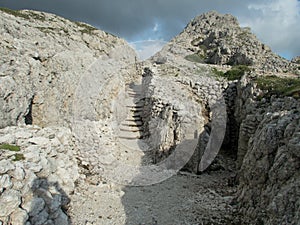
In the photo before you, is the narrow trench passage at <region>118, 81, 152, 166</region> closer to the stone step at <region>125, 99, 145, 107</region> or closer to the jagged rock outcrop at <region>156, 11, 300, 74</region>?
the stone step at <region>125, 99, 145, 107</region>

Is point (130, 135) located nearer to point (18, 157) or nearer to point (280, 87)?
point (18, 157)

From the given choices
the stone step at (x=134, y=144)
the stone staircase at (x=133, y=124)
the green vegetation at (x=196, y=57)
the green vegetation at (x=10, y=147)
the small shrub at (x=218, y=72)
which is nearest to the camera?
the green vegetation at (x=10, y=147)

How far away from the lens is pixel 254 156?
37.9 ft

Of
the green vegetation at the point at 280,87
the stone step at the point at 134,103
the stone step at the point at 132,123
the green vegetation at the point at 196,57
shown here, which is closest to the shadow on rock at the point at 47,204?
the stone step at the point at 132,123

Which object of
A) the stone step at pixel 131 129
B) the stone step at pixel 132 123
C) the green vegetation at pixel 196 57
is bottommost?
the stone step at pixel 131 129

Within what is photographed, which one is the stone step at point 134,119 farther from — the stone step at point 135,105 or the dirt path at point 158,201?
the dirt path at point 158,201

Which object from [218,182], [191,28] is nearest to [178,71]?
[218,182]

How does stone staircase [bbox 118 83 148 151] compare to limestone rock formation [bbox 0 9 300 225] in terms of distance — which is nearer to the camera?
limestone rock formation [bbox 0 9 300 225]

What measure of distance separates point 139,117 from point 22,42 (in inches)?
432

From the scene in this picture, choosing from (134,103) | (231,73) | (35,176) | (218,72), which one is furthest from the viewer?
(218,72)

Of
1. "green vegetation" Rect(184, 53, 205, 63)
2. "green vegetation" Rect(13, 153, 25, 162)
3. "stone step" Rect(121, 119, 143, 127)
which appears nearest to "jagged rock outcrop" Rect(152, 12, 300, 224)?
"stone step" Rect(121, 119, 143, 127)

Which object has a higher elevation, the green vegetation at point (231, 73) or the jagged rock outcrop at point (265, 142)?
Answer: the green vegetation at point (231, 73)

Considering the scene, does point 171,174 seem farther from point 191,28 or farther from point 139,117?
point 191,28

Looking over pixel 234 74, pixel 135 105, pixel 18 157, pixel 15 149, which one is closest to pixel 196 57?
pixel 234 74
